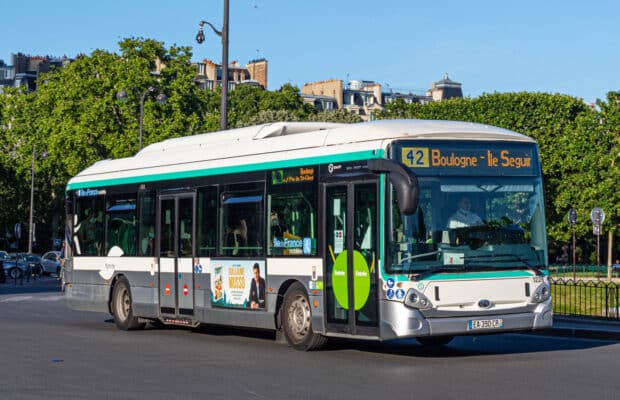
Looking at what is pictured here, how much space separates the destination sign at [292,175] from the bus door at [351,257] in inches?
20.3

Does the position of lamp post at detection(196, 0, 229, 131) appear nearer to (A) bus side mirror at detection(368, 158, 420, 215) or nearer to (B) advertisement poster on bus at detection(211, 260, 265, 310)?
(B) advertisement poster on bus at detection(211, 260, 265, 310)

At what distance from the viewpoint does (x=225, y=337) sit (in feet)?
67.4

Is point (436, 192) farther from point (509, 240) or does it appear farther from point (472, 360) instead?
point (472, 360)

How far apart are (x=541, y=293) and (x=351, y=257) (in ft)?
8.20

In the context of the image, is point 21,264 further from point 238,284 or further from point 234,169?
point 238,284

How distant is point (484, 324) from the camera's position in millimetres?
15281

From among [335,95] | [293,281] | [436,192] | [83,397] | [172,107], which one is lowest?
[83,397]

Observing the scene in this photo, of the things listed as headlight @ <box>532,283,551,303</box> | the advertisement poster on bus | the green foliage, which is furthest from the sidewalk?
the green foliage

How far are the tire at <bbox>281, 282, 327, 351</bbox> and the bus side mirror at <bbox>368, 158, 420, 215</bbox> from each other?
266 cm

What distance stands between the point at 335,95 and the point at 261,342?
155 m

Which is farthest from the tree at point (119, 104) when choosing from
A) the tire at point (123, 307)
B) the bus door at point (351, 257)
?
the bus door at point (351, 257)

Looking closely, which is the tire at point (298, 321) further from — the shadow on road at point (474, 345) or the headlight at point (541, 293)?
the headlight at point (541, 293)

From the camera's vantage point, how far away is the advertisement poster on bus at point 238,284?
18.1 m

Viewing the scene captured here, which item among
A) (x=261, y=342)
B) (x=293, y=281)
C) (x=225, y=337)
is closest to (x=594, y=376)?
(x=293, y=281)
